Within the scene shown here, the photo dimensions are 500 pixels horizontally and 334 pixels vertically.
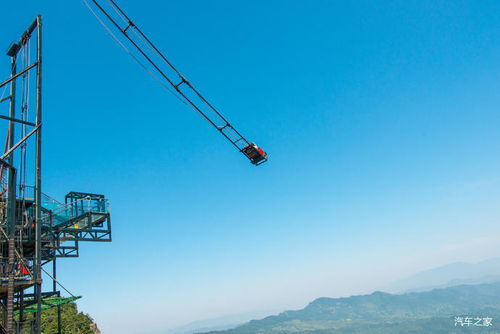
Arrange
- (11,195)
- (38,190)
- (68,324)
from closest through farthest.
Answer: (38,190)
(11,195)
(68,324)

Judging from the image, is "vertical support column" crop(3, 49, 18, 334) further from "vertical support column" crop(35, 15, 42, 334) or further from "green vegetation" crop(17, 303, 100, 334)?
"green vegetation" crop(17, 303, 100, 334)

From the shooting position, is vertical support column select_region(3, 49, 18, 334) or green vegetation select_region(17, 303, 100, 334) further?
green vegetation select_region(17, 303, 100, 334)

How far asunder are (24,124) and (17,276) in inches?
377

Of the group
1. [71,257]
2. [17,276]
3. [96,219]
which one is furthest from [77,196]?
[17,276]

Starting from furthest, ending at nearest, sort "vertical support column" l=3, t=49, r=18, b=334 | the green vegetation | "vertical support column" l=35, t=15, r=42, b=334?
1. the green vegetation
2. "vertical support column" l=35, t=15, r=42, b=334
3. "vertical support column" l=3, t=49, r=18, b=334

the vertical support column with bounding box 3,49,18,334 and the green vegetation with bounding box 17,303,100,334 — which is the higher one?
the vertical support column with bounding box 3,49,18,334

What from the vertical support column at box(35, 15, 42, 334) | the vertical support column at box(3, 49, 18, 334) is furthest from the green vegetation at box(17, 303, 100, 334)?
the vertical support column at box(3, 49, 18, 334)

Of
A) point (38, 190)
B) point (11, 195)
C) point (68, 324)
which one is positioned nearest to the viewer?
point (38, 190)

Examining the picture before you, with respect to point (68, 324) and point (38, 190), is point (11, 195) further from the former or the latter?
point (68, 324)

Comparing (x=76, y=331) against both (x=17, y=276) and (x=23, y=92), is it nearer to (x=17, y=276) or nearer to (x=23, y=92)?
(x=17, y=276)

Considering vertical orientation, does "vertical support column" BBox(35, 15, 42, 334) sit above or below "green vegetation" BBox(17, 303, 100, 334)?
above

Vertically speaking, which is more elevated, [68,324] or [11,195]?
[11,195]

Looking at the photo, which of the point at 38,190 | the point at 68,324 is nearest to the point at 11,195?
the point at 38,190

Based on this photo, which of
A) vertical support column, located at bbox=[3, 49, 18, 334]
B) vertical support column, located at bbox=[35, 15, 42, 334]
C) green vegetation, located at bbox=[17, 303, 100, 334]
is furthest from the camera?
green vegetation, located at bbox=[17, 303, 100, 334]
